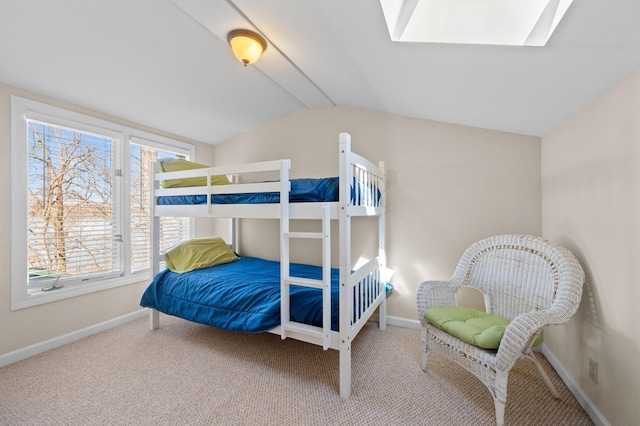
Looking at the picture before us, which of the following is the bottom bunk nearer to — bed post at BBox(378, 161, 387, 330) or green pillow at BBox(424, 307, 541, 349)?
bed post at BBox(378, 161, 387, 330)

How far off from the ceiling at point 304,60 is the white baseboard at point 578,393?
5.78 feet

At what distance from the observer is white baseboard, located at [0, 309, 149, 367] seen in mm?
2086

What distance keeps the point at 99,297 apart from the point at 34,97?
1868 mm

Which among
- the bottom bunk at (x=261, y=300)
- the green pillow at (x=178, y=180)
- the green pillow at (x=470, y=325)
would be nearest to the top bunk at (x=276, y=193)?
the green pillow at (x=178, y=180)

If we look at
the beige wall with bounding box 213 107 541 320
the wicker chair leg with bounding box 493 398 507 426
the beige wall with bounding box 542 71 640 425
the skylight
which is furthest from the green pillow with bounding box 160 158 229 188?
the beige wall with bounding box 542 71 640 425

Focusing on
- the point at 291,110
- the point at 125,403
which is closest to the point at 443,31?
the point at 291,110

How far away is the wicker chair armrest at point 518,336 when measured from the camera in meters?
1.36

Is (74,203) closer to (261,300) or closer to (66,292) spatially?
(66,292)

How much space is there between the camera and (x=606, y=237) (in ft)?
4.80

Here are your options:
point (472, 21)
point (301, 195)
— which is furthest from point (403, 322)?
point (472, 21)

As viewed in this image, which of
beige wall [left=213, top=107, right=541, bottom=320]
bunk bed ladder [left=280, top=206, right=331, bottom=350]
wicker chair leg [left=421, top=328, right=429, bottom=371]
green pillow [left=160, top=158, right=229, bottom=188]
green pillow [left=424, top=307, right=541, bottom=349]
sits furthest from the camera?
green pillow [left=160, top=158, right=229, bottom=188]

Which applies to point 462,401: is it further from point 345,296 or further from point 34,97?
point 34,97

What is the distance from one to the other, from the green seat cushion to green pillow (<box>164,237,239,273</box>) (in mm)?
2169

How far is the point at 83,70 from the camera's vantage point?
2.05 m
